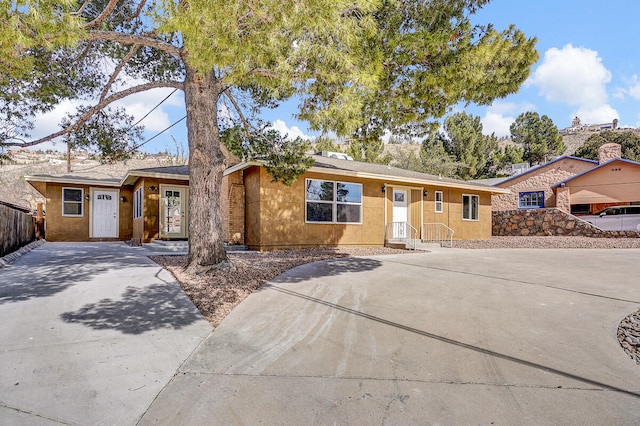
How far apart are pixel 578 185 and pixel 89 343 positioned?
2571 centimetres

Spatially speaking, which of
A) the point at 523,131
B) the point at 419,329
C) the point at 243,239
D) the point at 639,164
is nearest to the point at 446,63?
the point at 419,329

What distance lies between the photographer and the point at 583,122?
67.1 metres

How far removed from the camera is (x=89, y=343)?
11.8 feet

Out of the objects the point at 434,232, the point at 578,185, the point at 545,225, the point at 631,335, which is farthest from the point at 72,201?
the point at 578,185

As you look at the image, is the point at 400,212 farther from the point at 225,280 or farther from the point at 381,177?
the point at 225,280

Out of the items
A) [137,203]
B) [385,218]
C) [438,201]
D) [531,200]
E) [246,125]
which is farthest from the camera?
[531,200]

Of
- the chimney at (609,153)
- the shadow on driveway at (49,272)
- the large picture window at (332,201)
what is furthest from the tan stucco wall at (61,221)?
the chimney at (609,153)

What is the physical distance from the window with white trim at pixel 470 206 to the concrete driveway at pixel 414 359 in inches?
420

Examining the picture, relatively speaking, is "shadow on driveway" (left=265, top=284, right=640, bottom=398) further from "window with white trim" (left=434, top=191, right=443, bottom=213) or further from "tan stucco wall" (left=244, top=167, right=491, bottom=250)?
"window with white trim" (left=434, top=191, right=443, bottom=213)

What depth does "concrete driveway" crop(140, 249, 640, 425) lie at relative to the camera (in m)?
2.54

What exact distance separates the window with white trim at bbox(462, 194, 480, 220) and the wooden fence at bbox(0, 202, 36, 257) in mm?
16516

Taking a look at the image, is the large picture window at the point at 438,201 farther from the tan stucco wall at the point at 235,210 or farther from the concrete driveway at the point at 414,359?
the concrete driveway at the point at 414,359

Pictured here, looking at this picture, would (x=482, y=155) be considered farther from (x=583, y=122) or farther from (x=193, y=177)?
(x=583, y=122)

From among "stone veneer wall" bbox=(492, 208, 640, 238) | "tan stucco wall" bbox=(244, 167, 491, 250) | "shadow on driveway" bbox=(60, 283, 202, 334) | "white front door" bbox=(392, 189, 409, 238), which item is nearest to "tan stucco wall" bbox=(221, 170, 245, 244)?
"tan stucco wall" bbox=(244, 167, 491, 250)
